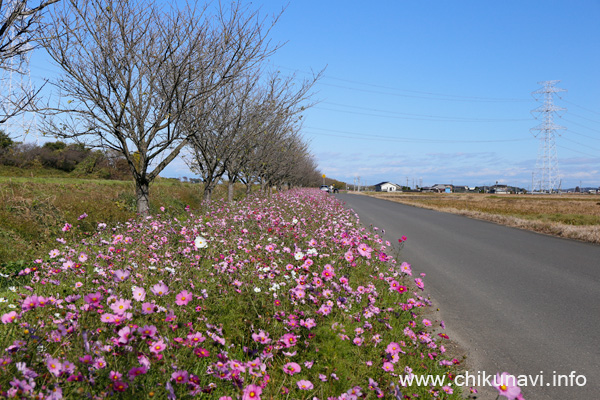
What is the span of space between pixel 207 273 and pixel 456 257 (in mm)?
7205


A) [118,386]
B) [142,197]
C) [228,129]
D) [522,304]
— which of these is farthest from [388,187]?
[118,386]

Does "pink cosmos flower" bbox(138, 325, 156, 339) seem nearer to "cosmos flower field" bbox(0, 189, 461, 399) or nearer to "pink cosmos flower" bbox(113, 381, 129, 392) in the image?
"cosmos flower field" bbox(0, 189, 461, 399)

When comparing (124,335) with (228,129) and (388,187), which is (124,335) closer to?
(228,129)

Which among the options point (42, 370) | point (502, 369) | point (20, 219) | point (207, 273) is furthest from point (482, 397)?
point (20, 219)

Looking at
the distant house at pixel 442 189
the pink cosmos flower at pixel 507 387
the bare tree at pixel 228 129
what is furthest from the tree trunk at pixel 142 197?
the distant house at pixel 442 189

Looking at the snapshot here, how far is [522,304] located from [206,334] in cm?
490

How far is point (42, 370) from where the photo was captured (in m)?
2.38

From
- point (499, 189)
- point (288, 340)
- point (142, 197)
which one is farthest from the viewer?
point (499, 189)

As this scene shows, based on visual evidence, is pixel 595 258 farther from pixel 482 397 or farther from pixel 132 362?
Result: pixel 132 362

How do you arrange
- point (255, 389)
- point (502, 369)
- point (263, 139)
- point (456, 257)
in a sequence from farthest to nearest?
point (263, 139)
point (456, 257)
point (502, 369)
point (255, 389)

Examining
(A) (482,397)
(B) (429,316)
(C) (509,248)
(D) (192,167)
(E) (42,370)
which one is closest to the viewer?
(E) (42,370)

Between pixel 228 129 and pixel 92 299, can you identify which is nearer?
pixel 92 299

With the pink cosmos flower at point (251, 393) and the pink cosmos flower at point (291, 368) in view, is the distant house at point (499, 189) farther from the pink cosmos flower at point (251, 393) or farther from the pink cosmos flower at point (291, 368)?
the pink cosmos flower at point (251, 393)

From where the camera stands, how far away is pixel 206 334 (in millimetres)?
3525
